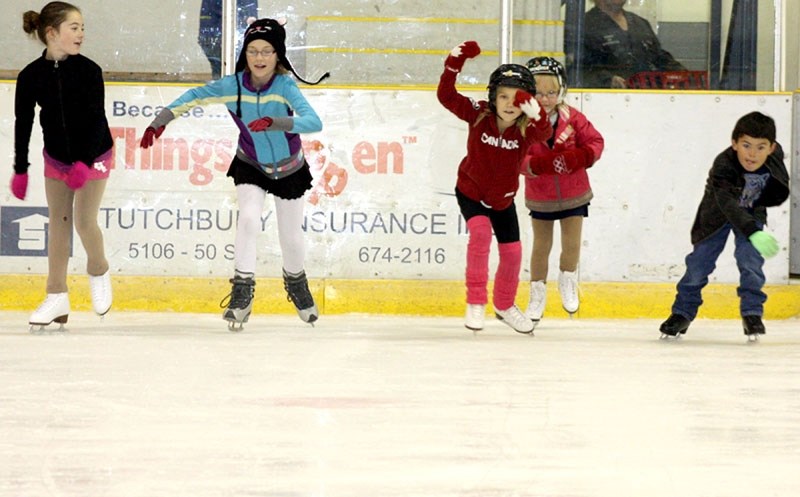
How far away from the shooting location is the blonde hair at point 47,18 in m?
5.85

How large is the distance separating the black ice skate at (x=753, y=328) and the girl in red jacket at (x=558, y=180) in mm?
947

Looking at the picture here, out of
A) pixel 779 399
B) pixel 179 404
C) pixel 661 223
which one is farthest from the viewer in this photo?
pixel 661 223

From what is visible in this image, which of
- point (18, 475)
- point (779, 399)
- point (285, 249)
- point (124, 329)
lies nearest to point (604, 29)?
point (285, 249)

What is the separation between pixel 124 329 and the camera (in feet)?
19.8

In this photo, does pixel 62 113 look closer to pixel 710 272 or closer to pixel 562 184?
pixel 562 184

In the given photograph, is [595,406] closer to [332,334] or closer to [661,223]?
[332,334]

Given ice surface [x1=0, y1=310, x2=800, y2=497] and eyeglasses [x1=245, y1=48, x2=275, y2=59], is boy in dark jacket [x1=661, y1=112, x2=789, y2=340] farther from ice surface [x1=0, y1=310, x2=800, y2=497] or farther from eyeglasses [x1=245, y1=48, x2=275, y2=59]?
eyeglasses [x1=245, y1=48, x2=275, y2=59]

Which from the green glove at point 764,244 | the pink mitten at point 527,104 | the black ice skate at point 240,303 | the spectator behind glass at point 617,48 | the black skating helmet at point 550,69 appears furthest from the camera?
the spectator behind glass at point 617,48

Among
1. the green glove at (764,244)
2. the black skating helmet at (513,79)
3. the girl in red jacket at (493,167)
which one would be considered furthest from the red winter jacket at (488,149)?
the green glove at (764,244)

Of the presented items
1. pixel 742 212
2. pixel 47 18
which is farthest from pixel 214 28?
pixel 742 212

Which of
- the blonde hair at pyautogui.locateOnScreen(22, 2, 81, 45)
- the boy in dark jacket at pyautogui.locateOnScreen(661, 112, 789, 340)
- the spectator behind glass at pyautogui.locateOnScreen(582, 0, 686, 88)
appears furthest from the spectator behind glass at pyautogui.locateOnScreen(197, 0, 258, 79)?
the boy in dark jacket at pyautogui.locateOnScreen(661, 112, 789, 340)

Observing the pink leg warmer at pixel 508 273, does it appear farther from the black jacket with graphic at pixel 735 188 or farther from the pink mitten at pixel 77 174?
the pink mitten at pixel 77 174

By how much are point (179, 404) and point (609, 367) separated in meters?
1.70

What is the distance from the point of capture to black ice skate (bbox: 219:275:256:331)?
5949mm
